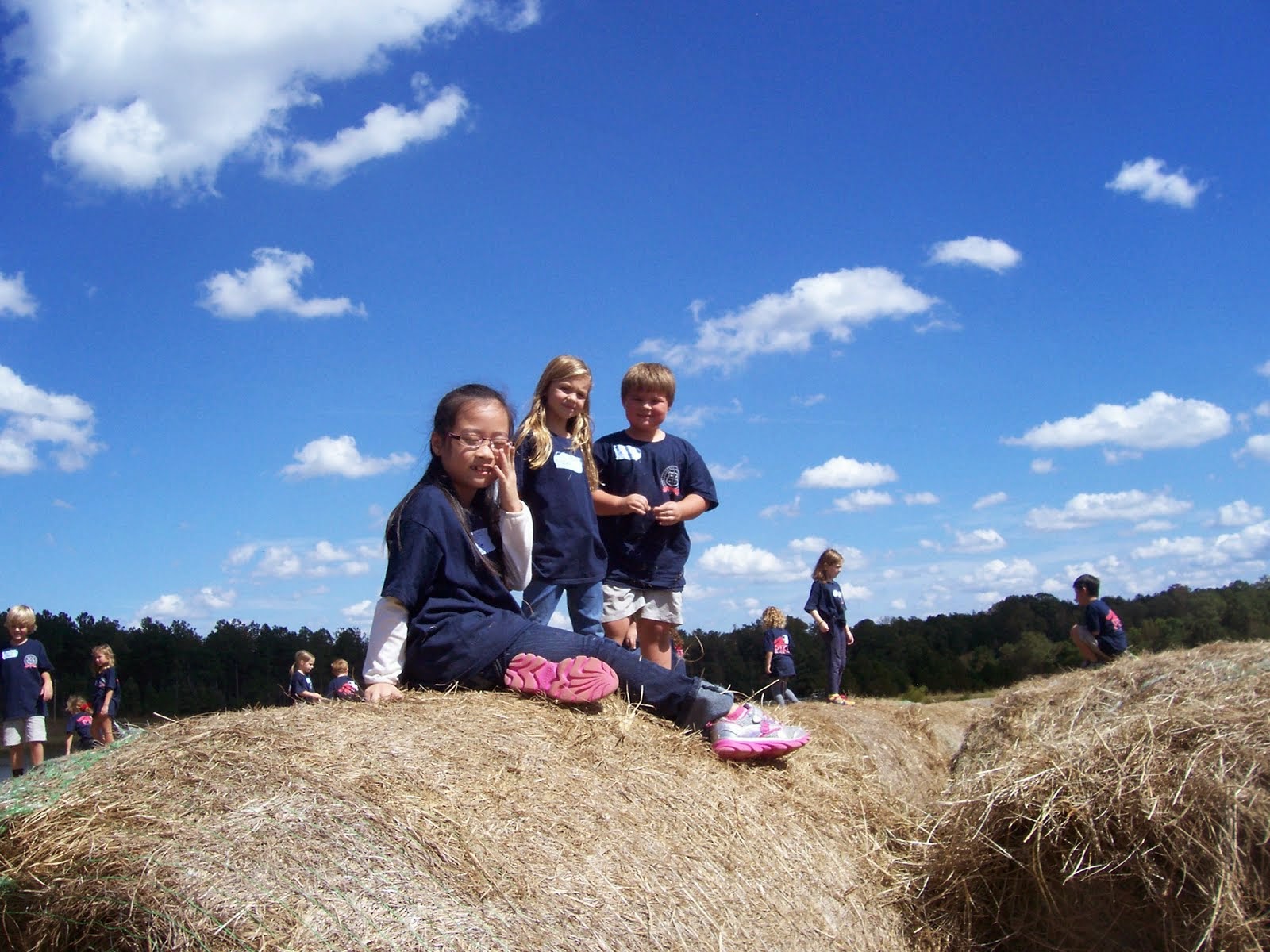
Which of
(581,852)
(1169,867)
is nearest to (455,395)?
(581,852)

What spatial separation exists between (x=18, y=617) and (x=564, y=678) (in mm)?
9740

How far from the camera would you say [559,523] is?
5.14 metres

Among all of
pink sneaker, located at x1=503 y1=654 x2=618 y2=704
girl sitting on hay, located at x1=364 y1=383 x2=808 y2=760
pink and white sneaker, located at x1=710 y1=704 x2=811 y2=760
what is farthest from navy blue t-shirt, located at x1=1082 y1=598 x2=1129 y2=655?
pink sneaker, located at x1=503 y1=654 x2=618 y2=704

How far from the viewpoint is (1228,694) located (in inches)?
136

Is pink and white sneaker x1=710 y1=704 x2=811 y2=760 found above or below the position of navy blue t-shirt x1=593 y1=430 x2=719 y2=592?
below

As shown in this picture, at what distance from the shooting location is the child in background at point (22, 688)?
10.8m

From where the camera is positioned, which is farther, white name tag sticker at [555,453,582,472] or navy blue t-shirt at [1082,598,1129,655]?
navy blue t-shirt at [1082,598,1129,655]

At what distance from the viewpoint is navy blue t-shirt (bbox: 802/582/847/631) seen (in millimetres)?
12133

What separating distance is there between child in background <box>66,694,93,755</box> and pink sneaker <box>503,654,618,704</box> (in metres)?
11.1

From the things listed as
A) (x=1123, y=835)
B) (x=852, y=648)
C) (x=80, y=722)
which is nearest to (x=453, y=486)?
(x=1123, y=835)

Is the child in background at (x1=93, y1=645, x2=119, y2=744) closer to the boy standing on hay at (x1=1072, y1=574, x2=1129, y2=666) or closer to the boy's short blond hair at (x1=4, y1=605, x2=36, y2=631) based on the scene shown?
the boy's short blond hair at (x1=4, y1=605, x2=36, y2=631)

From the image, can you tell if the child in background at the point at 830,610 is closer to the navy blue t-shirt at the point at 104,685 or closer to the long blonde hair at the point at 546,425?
the long blonde hair at the point at 546,425

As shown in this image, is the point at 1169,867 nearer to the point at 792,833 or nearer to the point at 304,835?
the point at 792,833

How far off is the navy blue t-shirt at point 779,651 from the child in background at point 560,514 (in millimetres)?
7693
